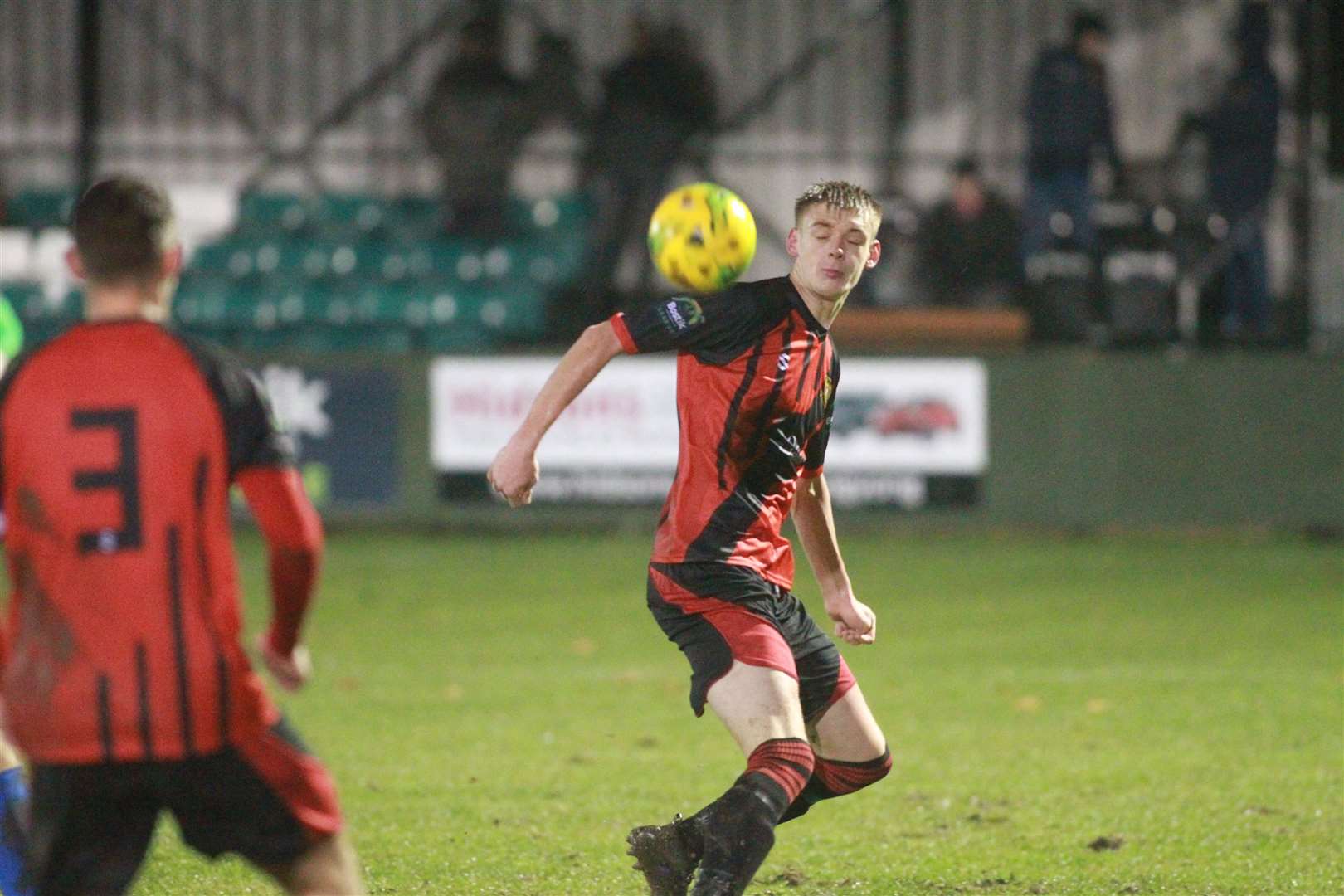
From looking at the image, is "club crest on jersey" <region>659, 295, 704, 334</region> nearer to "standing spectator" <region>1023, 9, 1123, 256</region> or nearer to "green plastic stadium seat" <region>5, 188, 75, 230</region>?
"standing spectator" <region>1023, 9, 1123, 256</region>

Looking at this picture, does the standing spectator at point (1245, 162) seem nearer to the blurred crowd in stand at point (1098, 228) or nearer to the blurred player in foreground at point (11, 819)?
the blurred crowd in stand at point (1098, 228)

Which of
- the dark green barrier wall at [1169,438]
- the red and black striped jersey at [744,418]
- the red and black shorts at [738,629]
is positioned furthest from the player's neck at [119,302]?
the dark green barrier wall at [1169,438]

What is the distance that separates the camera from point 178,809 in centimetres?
365

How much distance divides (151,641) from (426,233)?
14.3m

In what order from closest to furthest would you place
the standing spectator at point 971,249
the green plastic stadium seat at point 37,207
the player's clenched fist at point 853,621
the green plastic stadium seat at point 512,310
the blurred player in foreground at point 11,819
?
the blurred player in foreground at point 11,819 → the player's clenched fist at point 853,621 → the standing spectator at point 971,249 → the green plastic stadium seat at point 512,310 → the green plastic stadium seat at point 37,207

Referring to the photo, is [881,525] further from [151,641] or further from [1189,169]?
[151,641]

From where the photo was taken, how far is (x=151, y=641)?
3564 mm

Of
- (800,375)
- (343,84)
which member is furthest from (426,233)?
(800,375)

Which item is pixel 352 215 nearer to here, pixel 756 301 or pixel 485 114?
pixel 485 114

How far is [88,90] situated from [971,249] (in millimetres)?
8420

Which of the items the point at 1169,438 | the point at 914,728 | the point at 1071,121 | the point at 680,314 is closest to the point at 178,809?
the point at 680,314

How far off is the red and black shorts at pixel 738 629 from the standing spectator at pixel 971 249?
11.0 m

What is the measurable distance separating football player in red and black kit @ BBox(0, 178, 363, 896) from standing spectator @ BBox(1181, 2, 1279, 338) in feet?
42.1

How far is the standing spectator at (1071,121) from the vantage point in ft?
49.6
